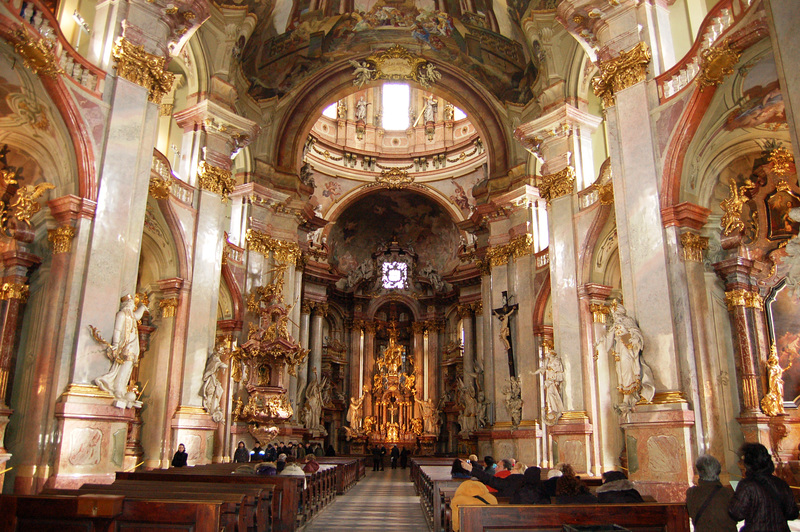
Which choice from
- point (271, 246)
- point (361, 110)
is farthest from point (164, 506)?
point (361, 110)

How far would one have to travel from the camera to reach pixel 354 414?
30.2m

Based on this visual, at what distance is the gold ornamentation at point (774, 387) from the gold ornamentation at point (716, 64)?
190 inches

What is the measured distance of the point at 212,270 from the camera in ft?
49.4

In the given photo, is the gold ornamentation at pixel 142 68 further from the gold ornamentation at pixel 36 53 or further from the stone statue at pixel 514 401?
the stone statue at pixel 514 401

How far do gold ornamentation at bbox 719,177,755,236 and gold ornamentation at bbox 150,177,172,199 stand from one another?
34.7 ft

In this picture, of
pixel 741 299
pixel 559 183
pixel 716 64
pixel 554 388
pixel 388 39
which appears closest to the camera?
pixel 716 64

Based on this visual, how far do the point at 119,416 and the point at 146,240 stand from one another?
5.92 metres

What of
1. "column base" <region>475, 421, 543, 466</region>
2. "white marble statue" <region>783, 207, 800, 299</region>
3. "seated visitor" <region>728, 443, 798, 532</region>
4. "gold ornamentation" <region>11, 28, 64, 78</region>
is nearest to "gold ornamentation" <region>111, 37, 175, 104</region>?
"gold ornamentation" <region>11, 28, 64, 78</region>

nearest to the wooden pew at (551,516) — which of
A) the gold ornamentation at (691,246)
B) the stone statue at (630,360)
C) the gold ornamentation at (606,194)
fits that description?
the stone statue at (630,360)

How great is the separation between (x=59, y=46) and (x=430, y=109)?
23.2 m

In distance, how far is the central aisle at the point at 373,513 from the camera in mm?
Result: 9367

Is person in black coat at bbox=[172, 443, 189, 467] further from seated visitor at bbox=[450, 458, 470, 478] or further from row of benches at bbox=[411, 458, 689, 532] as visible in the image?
row of benches at bbox=[411, 458, 689, 532]

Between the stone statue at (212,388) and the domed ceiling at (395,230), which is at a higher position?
the domed ceiling at (395,230)

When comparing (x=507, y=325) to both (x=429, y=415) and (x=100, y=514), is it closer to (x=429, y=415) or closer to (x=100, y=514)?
(x=429, y=415)
